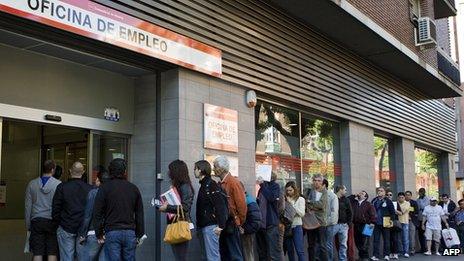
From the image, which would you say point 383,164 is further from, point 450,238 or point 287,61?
point 287,61

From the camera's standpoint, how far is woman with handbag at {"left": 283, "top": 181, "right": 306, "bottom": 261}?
32.9 ft

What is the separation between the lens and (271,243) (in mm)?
9141

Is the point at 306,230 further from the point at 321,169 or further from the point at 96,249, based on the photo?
the point at 96,249

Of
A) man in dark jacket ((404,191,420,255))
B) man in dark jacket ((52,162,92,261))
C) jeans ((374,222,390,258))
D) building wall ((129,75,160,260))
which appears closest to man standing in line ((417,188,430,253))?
man in dark jacket ((404,191,420,255))

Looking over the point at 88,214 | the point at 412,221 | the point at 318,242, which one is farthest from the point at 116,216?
the point at 412,221

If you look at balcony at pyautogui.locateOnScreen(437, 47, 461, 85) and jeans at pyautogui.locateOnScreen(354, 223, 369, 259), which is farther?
balcony at pyautogui.locateOnScreen(437, 47, 461, 85)

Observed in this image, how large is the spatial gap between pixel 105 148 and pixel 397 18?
1030 cm

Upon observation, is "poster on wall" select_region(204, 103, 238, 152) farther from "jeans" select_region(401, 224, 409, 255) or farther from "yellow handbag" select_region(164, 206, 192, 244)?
"jeans" select_region(401, 224, 409, 255)

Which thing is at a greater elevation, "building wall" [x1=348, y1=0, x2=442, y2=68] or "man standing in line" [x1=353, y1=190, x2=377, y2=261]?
"building wall" [x1=348, y1=0, x2=442, y2=68]

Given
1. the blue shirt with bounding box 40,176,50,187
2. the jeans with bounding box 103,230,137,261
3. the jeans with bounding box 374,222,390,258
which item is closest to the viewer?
the jeans with bounding box 103,230,137,261

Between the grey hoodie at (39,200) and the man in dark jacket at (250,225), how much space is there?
289 cm

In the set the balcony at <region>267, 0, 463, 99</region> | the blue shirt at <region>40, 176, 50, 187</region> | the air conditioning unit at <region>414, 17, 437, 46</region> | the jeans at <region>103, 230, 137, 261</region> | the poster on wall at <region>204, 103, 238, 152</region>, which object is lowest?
the jeans at <region>103, 230, 137, 261</region>

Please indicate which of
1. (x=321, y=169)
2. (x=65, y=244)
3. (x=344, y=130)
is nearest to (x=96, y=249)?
(x=65, y=244)

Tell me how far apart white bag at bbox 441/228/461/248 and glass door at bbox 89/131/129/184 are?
10706mm
